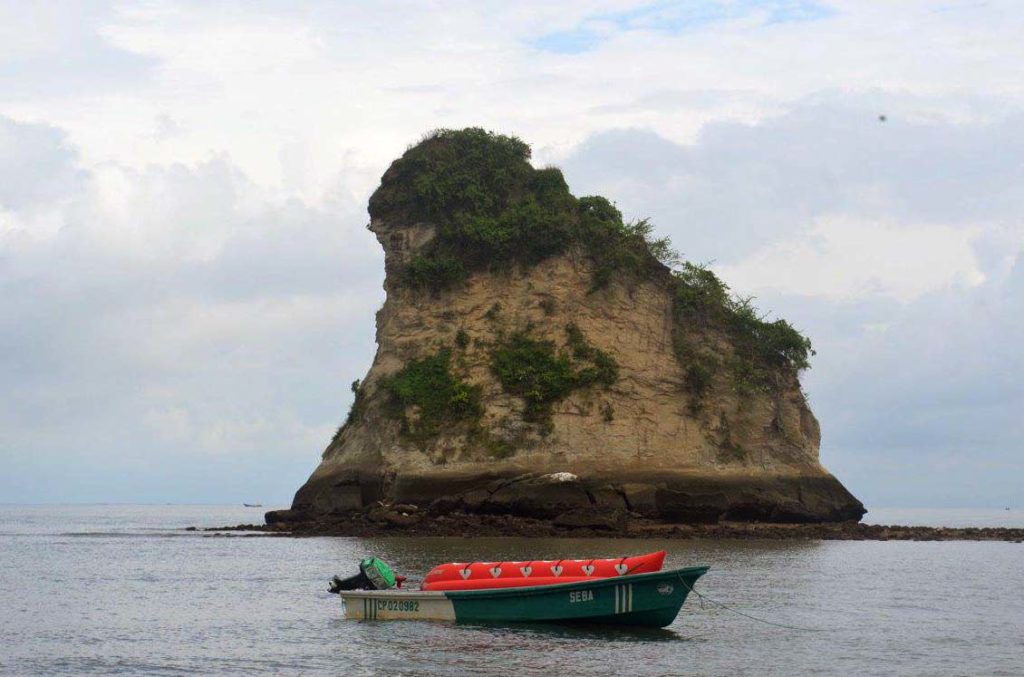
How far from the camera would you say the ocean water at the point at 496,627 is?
816 inches

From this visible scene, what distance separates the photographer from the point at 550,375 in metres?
52.3

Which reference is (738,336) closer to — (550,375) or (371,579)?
(550,375)

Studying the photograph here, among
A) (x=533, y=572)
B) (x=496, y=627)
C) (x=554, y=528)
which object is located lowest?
(x=496, y=627)

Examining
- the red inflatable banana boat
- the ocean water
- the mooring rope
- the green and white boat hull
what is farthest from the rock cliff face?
the green and white boat hull

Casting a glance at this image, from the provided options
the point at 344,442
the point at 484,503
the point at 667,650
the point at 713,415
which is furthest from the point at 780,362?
the point at 667,650

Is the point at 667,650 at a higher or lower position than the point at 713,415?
lower

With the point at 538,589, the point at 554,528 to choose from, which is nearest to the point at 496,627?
the point at 538,589

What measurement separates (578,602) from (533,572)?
1167 millimetres

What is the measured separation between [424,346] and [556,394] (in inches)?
262

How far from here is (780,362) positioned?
2165 inches

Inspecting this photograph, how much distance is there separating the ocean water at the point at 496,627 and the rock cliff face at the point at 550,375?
7330 millimetres

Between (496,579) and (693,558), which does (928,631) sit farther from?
(693,558)

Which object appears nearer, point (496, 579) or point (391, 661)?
point (391, 661)

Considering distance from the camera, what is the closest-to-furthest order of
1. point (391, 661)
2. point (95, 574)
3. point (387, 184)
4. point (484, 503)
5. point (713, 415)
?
1. point (391, 661)
2. point (95, 574)
3. point (484, 503)
4. point (713, 415)
5. point (387, 184)
